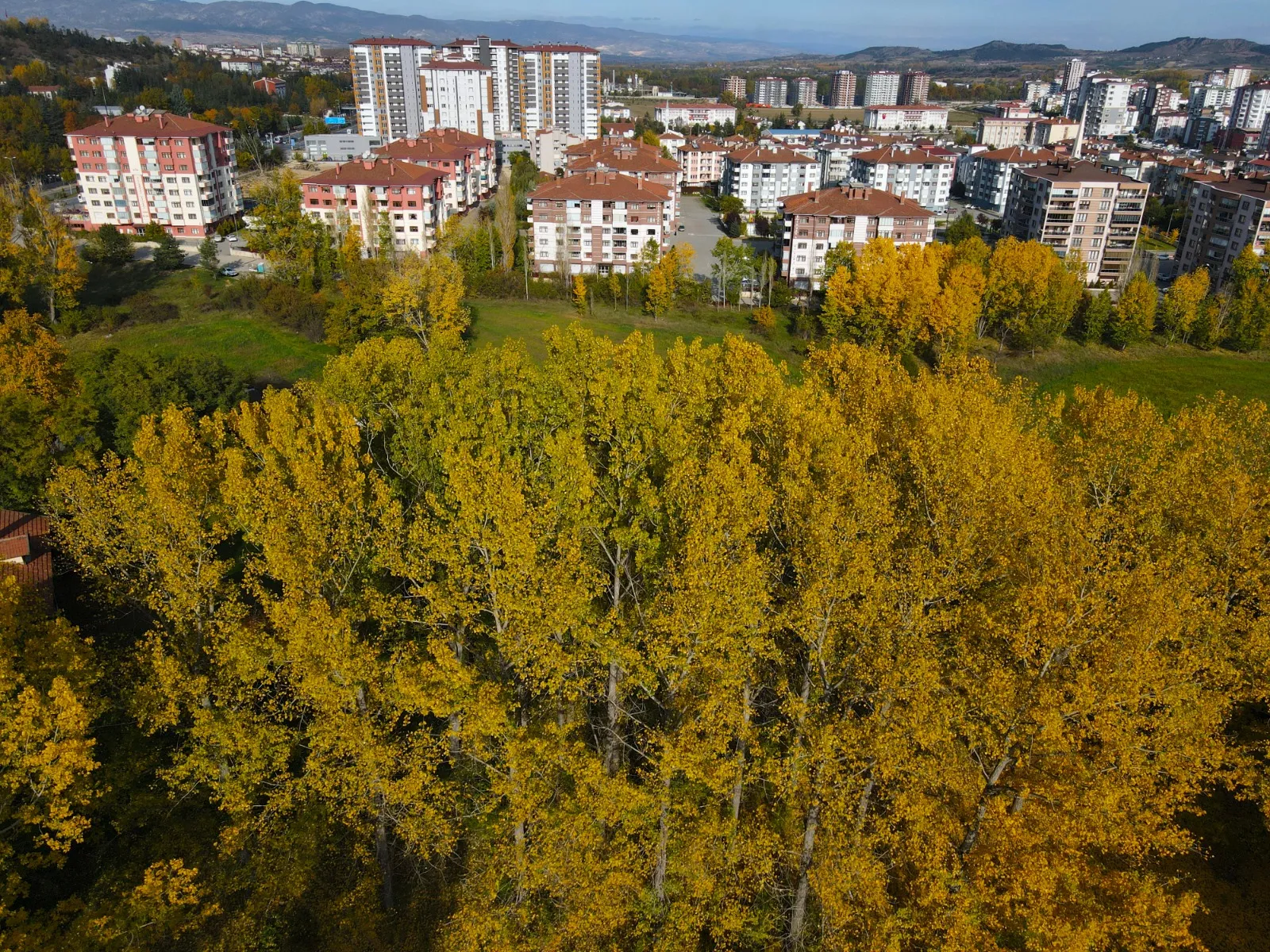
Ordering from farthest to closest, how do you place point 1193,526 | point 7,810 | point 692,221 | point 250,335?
point 692,221, point 250,335, point 1193,526, point 7,810

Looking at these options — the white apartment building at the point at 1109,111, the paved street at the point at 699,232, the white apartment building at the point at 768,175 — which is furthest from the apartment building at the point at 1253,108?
the paved street at the point at 699,232

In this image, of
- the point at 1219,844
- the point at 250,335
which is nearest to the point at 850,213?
the point at 250,335

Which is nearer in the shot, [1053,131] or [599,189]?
[599,189]

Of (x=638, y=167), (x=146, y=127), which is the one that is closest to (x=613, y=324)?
(x=638, y=167)

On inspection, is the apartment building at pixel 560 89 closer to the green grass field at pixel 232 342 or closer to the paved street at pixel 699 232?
the paved street at pixel 699 232

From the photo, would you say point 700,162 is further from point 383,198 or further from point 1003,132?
point 1003,132

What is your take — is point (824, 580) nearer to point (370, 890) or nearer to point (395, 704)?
point (395, 704)

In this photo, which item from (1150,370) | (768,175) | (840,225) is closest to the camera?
(1150,370)
